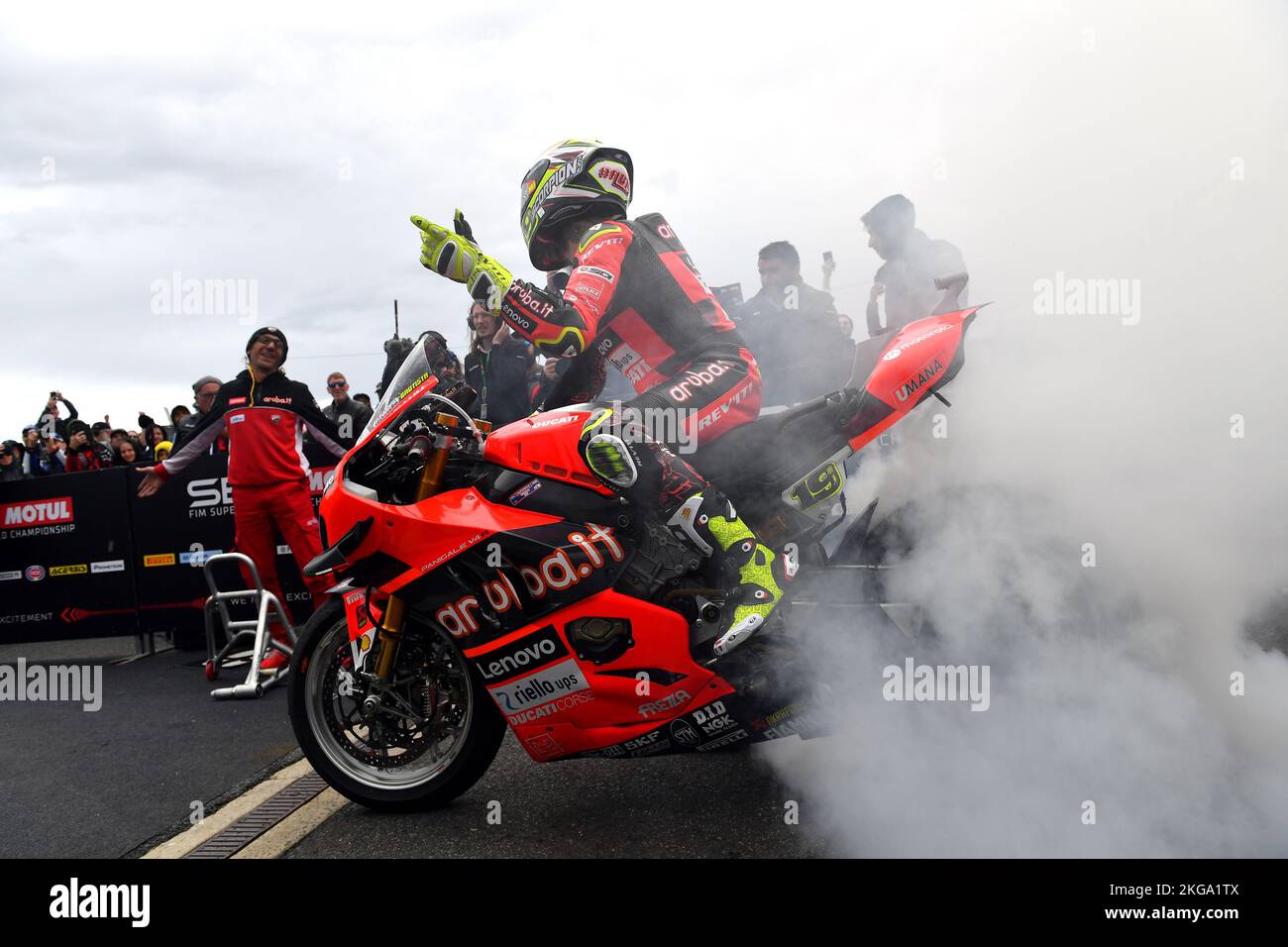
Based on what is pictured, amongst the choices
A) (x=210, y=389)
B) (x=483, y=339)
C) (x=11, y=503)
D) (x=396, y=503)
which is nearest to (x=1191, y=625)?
(x=396, y=503)

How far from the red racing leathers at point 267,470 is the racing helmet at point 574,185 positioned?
12.2 ft

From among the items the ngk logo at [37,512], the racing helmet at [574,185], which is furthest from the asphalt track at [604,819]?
the ngk logo at [37,512]

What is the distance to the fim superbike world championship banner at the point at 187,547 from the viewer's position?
7684 mm

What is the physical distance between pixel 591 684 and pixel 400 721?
0.83 meters

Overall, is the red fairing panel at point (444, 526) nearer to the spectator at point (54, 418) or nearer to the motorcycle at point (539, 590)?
the motorcycle at point (539, 590)

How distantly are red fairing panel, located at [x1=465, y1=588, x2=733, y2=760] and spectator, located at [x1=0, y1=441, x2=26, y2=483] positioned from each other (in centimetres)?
1194

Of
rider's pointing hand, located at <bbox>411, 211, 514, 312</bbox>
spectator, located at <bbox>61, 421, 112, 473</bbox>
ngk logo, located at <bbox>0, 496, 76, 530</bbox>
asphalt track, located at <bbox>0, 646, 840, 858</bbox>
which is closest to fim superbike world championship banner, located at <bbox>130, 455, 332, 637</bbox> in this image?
ngk logo, located at <bbox>0, 496, 76, 530</bbox>

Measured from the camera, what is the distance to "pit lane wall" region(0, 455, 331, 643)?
7.73m

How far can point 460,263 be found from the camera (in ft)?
10.5

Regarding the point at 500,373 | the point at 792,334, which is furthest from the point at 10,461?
the point at 792,334

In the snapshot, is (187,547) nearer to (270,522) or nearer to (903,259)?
(270,522)

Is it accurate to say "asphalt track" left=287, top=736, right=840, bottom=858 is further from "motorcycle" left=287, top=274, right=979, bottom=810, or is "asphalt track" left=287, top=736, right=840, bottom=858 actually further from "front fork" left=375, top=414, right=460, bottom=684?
"front fork" left=375, top=414, right=460, bottom=684

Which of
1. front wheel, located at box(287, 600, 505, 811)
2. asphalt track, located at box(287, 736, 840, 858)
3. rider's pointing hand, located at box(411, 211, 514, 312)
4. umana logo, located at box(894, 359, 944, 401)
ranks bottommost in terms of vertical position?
asphalt track, located at box(287, 736, 840, 858)
